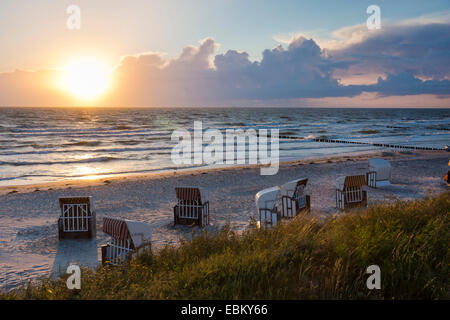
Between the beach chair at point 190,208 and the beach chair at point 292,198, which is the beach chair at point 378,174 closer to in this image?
the beach chair at point 292,198

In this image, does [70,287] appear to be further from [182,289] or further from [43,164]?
[43,164]

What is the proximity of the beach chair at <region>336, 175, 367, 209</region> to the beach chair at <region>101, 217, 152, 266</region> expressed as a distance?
724cm

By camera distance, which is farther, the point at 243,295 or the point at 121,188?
the point at 121,188

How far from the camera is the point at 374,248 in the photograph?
4887mm

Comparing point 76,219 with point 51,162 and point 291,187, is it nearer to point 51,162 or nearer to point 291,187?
point 291,187

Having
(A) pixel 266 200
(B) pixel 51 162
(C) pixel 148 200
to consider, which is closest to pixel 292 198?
(A) pixel 266 200

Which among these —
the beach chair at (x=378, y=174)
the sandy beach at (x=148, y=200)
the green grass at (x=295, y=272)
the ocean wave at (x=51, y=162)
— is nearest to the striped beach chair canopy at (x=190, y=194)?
the sandy beach at (x=148, y=200)

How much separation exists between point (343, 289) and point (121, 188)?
14.3 meters

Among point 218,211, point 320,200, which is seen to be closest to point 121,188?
point 218,211

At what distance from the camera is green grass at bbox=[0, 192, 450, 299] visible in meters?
3.96

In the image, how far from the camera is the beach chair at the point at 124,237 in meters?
A: 7.31

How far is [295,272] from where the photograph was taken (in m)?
4.48

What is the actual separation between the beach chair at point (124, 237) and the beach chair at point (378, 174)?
462 inches

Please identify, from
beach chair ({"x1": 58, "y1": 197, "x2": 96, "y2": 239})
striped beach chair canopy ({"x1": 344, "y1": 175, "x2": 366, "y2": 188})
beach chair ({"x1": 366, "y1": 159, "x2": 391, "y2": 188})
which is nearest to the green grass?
beach chair ({"x1": 58, "y1": 197, "x2": 96, "y2": 239})
